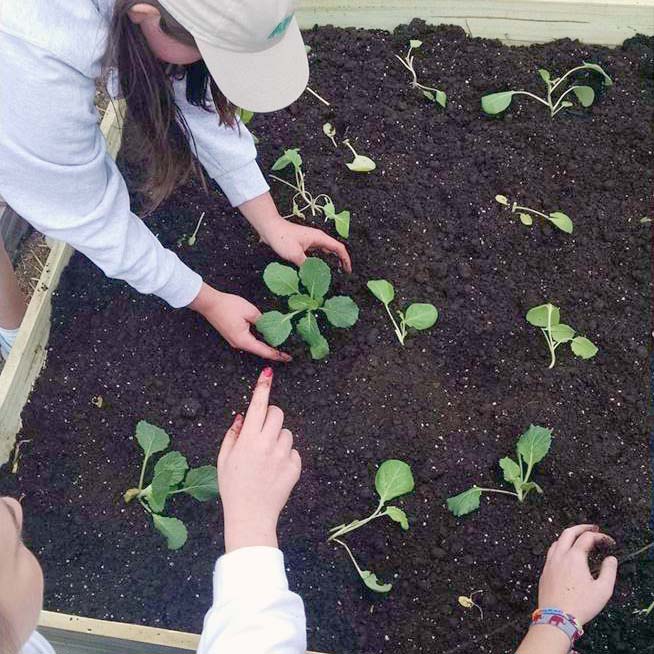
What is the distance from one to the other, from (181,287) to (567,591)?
37.9 inches

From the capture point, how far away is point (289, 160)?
183 cm

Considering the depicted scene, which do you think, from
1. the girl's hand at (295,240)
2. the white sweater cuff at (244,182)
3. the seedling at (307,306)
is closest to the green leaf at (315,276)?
the seedling at (307,306)

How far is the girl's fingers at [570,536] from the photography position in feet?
4.49

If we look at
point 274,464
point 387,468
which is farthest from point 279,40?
point 387,468

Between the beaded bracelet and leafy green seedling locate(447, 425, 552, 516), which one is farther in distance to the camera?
leafy green seedling locate(447, 425, 552, 516)

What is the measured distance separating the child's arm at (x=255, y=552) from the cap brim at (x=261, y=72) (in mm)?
520

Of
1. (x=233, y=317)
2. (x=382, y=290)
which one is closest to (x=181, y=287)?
(x=233, y=317)

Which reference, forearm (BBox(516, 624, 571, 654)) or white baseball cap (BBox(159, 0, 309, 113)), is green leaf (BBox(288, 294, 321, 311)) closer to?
white baseball cap (BBox(159, 0, 309, 113))

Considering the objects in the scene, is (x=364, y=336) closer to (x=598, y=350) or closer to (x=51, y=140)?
(x=598, y=350)

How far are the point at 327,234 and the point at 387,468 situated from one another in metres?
0.65

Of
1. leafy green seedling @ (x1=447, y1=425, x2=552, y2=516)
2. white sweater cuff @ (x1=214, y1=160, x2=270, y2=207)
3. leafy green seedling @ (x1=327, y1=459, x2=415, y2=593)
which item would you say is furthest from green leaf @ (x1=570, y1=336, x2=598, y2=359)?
white sweater cuff @ (x1=214, y1=160, x2=270, y2=207)

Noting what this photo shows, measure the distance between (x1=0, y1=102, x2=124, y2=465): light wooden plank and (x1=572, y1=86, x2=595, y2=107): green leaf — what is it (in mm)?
1285

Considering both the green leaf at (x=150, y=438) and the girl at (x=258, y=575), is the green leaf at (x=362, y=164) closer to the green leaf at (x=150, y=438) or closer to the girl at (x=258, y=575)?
the girl at (x=258, y=575)

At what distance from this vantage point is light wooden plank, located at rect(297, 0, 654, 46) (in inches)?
80.4
